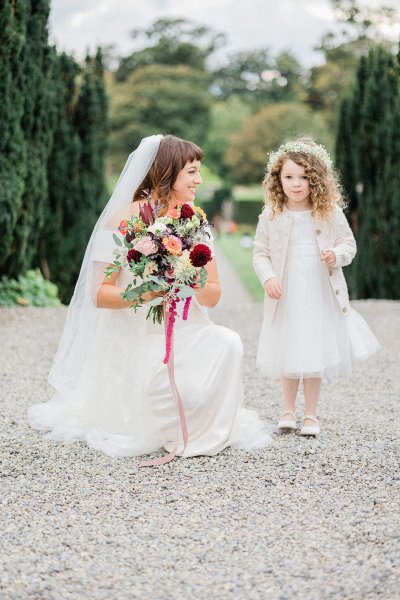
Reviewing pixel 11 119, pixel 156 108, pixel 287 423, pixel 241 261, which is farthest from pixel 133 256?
pixel 156 108

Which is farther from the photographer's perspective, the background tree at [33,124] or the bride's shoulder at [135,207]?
the background tree at [33,124]

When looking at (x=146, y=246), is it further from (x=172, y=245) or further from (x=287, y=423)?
(x=287, y=423)

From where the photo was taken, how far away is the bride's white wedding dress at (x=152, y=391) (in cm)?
435

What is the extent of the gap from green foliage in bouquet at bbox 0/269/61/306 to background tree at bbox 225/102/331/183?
81.5 feet

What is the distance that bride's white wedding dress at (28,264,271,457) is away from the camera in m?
4.35

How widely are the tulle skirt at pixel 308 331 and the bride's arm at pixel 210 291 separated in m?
0.58

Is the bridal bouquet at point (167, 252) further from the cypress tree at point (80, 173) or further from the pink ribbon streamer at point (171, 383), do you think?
the cypress tree at point (80, 173)

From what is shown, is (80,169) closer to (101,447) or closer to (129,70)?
(101,447)

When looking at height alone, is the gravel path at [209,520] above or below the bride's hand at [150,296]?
below

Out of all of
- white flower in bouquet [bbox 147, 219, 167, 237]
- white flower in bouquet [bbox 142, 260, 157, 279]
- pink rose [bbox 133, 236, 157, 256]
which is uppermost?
white flower in bouquet [bbox 147, 219, 167, 237]

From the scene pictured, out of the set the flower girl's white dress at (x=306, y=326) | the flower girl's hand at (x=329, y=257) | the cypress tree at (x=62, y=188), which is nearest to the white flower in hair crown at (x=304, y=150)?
the flower girl's white dress at (x=306, y=326)

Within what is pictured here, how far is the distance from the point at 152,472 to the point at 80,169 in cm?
750

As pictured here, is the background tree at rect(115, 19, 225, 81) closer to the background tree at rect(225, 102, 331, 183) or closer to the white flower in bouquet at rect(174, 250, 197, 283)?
the background tree at rect(225, 102, 331, 183)

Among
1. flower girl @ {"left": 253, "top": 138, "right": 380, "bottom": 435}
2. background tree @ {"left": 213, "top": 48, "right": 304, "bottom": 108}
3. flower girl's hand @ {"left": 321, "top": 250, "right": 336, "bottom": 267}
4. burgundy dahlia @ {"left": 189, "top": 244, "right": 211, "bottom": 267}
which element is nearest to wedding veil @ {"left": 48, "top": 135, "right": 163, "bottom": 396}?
burgundy dahlia @ {"left": 189, "top": 244, "right": 211, "bottom": 267}
